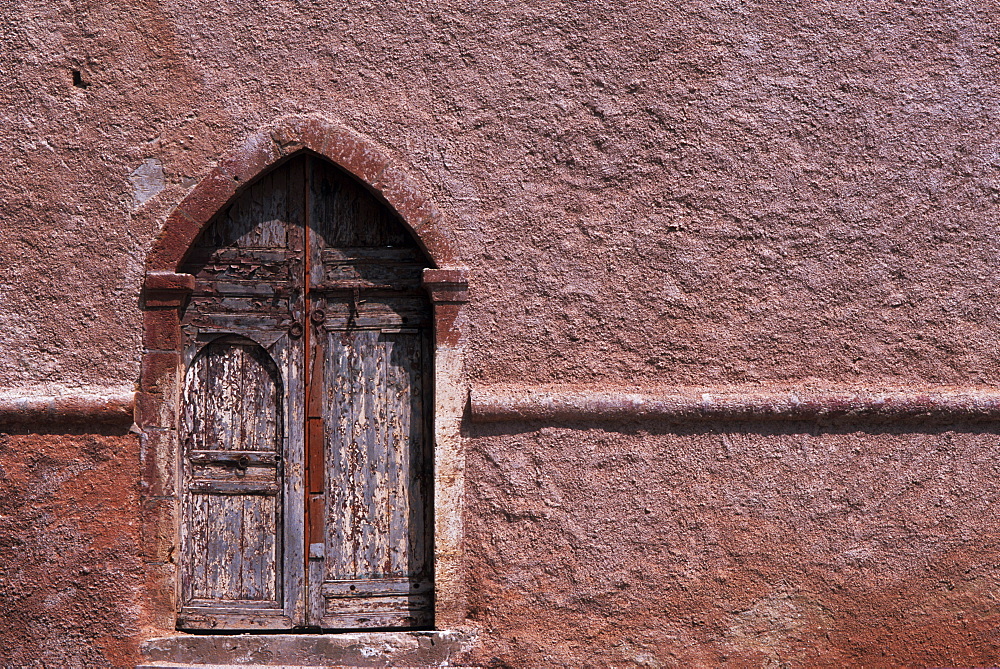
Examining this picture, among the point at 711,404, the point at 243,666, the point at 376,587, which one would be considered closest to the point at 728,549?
the point at 711,404

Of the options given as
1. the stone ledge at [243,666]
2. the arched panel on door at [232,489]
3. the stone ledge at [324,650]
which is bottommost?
the stone ledge at [243,666]

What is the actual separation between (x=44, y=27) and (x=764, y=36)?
334 centimetres

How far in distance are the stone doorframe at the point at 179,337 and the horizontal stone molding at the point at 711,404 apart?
232 mm

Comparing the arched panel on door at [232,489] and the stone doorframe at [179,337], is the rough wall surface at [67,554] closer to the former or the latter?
the stone doorframe at [179,337]

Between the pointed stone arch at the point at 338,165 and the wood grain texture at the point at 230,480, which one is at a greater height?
the pointed stone arch at the point at 338,165

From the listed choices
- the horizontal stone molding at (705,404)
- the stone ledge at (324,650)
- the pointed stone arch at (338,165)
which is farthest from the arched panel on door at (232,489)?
the pointed stone arch at (338,165)

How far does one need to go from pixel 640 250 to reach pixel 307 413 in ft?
5.74

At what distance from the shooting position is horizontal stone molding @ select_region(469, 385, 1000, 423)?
3508mm

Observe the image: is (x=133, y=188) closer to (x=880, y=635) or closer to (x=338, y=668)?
(x=338, y=668)

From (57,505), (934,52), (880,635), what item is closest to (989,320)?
(934,52)

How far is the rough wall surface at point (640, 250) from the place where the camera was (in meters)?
3.51

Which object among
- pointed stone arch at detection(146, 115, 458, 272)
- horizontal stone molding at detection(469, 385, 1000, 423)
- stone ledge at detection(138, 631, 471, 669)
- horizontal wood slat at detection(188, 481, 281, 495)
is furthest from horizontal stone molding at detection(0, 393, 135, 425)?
horizontal stone molding at detection(469, 385, 1000, 423)

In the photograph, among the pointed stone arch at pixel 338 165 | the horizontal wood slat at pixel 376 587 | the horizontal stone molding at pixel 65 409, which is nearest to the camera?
the horizontal stone molding at pixel 65 409

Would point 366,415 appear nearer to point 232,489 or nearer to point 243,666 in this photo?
point 232,489
